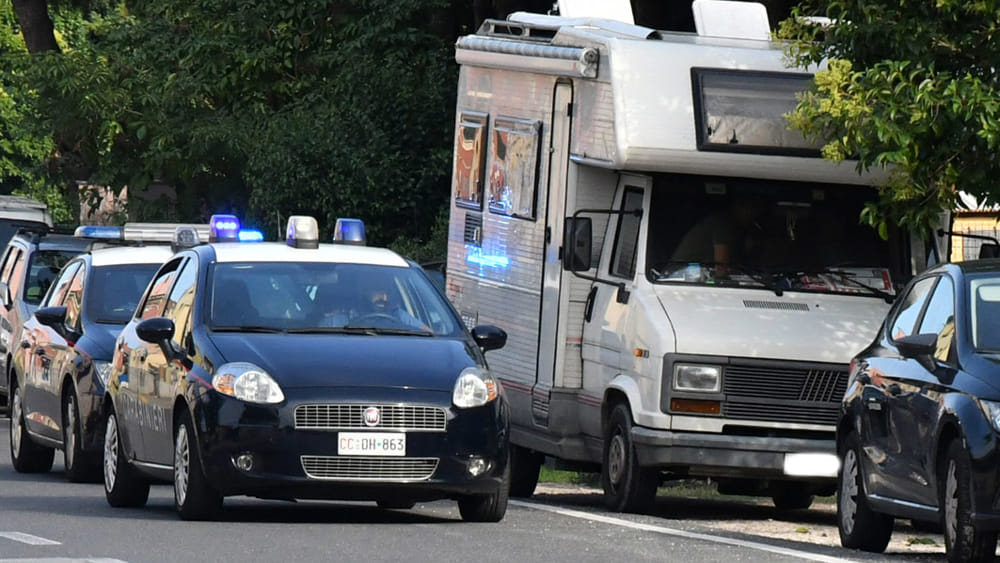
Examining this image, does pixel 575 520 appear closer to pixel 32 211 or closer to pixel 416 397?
pixel 416 397

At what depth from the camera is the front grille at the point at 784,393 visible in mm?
14508

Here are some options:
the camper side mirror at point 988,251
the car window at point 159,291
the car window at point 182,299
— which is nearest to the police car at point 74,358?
the car window at point 159,291

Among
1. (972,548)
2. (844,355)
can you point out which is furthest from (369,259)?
(972,548)

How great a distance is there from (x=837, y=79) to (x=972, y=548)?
4.31m

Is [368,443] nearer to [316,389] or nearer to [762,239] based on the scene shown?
[316,389]

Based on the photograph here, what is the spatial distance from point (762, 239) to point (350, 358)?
3.50 metres

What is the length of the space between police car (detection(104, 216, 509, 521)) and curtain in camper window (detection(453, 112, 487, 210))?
3.43 metres

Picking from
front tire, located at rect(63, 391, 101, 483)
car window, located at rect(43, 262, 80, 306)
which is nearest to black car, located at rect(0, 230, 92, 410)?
car window, located at rect(43, 262, 80, 306)

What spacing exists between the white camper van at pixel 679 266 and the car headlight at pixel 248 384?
2.82 metres

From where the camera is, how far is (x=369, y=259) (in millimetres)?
14242

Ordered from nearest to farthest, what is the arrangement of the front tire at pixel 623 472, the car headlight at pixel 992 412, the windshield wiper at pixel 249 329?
the car headlight at pixel 992 412 → the windshield wiper at pixel 249 329 → the front tire at pixel 623 472

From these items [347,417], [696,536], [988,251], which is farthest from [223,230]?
[696,536]

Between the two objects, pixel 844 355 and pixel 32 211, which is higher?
pixel 844 355

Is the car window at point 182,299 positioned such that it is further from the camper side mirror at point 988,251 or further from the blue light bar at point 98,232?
the blue light bar at point 98,232
